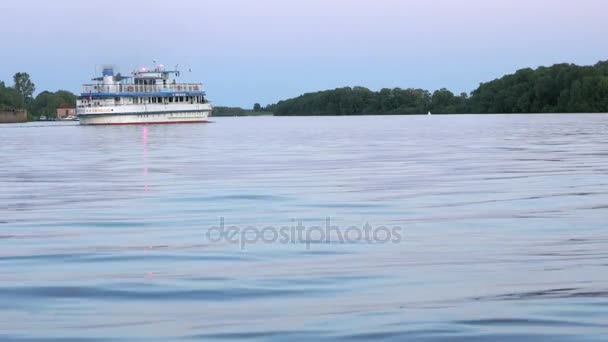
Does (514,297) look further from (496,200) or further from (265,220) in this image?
(496,200)

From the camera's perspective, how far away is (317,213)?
15.1 metres

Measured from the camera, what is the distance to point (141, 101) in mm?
115250

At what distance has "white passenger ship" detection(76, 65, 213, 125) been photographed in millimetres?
112250

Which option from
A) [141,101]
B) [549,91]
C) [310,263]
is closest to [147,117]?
[141,101]

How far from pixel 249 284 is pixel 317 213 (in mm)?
5815

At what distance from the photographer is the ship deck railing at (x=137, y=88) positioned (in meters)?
115

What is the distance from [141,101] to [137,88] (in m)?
1.77

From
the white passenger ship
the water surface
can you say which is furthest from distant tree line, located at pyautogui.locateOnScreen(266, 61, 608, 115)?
the water surface

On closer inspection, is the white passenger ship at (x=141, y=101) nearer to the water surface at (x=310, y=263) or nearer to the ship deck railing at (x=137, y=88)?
the ship deck railing at (x=137, y=88)

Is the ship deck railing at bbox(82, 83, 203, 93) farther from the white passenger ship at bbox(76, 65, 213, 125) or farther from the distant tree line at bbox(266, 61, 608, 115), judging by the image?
the distant tree line at bbox(266, 61, 608, 115)

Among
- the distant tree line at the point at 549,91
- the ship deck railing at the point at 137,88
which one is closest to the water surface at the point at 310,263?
the ship deck railing at the point at 137,88

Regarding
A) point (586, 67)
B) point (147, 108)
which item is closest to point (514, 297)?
point (147, 108)

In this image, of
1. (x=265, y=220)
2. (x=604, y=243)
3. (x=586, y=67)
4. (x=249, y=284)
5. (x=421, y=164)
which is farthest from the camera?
(x=586, y=67)

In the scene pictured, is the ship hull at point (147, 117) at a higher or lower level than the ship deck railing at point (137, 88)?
lower
